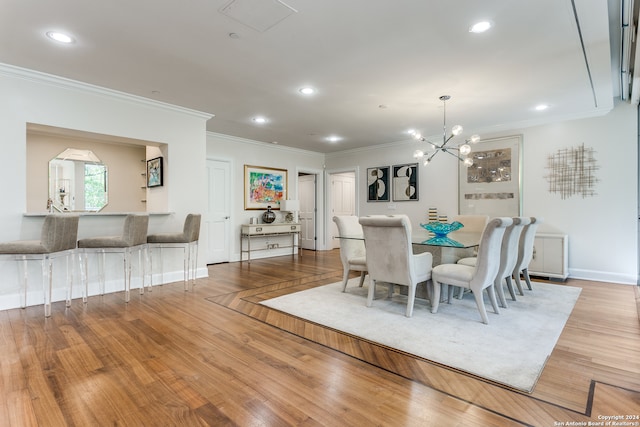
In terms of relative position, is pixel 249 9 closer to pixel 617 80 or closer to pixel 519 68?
pixel 519 68

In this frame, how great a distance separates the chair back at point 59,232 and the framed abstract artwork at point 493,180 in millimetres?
5787

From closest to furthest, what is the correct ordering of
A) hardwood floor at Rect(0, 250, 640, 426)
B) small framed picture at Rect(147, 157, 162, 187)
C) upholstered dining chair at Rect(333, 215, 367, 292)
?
1. hardwood floor at Rect(0, 250, 640, 426)
2. upholstered dining chair at Rect(333, 215, 367, 292)
3. small framed picture at Rect(147, 157, 162, 187)

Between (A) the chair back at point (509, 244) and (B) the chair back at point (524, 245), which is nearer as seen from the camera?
(A) the chair back at point (509, 244)

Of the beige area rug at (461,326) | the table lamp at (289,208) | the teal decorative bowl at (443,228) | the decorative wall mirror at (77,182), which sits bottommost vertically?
the beige area rug at (461,326)

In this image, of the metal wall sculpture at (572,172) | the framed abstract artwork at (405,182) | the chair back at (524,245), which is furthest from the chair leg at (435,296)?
the framed abstract artwork at (405,182)

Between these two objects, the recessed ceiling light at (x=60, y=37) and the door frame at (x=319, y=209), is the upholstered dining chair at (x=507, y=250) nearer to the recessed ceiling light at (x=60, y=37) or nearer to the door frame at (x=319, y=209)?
the recessed ceiling light at (x=60, y=37)

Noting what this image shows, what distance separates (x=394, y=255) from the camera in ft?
10.1

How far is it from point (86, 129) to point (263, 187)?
143 inches

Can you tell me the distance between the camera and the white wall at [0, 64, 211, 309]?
131 inches

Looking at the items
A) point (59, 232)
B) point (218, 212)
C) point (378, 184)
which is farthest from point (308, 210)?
point (59, 232)

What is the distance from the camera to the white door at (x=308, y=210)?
27.2 ft

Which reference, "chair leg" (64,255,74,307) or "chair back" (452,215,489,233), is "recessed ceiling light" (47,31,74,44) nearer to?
"chair leg" (64,255,74,307)

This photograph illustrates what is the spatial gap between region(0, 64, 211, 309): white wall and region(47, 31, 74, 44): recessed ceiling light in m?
1.01

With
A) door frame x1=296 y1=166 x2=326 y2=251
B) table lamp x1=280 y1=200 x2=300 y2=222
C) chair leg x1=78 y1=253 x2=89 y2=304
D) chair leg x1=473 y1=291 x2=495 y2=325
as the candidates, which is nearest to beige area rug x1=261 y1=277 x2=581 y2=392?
chair leg x1=473 y1=291 x2=495 y2=325
